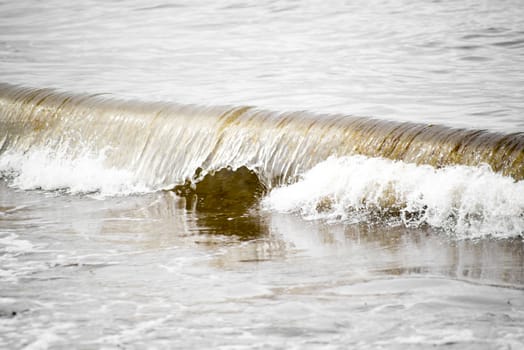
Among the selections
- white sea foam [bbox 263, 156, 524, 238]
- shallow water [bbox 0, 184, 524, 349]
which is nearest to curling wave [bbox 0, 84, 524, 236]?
white sea foam [bbox 263, 156, 524, 238]

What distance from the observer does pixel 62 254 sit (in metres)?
6.21

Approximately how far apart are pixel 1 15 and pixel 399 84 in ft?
37.0

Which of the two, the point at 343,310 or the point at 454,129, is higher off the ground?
the point at 454,129

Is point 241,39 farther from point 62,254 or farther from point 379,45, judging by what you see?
point 62,254

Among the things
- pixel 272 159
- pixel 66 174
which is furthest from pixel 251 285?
pixel 66 174

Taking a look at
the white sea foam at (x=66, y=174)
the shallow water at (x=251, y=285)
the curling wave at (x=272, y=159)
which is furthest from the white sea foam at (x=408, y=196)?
the white sea foam at (x=66, y=174)

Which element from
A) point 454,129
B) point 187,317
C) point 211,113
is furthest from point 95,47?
point 187,317

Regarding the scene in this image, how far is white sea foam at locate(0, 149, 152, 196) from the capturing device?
28.2 ft

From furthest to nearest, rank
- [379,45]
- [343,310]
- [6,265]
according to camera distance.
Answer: [379,45]
[6,265]
[343,310]

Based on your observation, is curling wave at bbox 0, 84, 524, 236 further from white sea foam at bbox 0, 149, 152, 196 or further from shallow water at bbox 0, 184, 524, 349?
shallow water at bbox 0, 184, 524, 349

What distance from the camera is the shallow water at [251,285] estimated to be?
14.9 ft

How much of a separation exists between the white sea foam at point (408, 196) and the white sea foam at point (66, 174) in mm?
1644

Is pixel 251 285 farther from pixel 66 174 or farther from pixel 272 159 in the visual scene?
pixel 66 174

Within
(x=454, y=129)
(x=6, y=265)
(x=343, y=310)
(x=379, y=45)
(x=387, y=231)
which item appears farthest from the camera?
(x=379, y=45)
